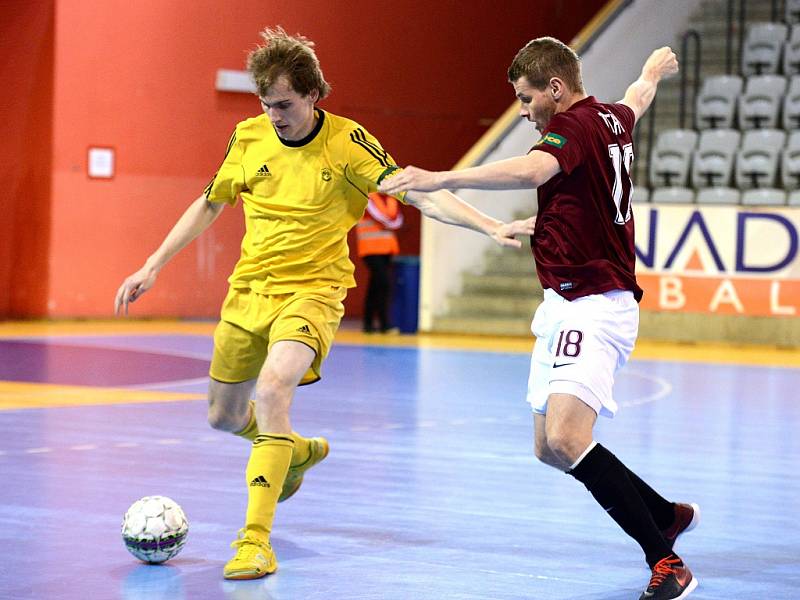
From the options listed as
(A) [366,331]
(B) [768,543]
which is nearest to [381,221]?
(A) [366,331]

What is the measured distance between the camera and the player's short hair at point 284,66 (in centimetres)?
525

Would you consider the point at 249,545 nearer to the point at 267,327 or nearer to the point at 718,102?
the point at 267,327

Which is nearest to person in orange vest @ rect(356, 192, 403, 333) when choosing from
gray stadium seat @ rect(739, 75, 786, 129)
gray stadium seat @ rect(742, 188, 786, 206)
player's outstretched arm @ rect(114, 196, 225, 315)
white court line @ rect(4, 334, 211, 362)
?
white court line @ rect(4, 334, 211, 362)

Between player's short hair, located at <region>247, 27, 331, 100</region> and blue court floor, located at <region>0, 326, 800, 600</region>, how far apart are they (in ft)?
5.58

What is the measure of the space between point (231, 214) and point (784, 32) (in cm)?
807

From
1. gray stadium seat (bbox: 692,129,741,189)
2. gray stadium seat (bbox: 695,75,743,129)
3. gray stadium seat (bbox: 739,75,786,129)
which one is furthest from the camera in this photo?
gray stadium seat (bbox: 695,75,743,129)

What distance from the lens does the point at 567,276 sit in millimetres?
4785

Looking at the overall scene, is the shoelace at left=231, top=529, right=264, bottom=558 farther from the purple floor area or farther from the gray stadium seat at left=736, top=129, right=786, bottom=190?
the gray stadium seat at left=736, top=129, right=786, bottom=190

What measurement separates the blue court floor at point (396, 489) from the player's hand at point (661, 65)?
6.02 feet

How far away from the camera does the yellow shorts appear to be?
17.5 ft

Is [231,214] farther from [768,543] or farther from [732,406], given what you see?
[768,543]

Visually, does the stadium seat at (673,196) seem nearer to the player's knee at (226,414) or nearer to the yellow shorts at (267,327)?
the player's knee at (226,414)

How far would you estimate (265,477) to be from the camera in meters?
5.05

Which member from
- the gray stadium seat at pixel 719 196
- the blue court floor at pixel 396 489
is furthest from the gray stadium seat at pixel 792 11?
the blue court floor at pixel 396 489
